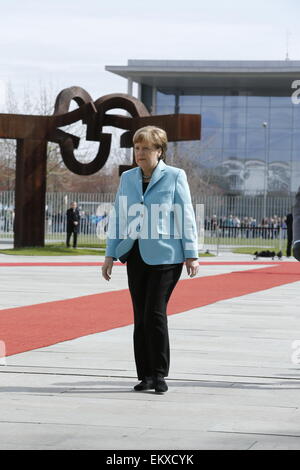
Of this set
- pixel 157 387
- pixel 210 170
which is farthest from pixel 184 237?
pixel 210 170

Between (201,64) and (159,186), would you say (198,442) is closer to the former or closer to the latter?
(159,186)

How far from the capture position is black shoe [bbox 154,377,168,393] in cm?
657

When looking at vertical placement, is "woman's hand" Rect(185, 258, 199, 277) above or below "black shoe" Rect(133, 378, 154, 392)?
above

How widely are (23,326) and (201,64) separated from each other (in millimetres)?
72081

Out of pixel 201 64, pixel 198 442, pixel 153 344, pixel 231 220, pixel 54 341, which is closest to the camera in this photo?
pixel 198 442

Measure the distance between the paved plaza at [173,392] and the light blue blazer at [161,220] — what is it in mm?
935

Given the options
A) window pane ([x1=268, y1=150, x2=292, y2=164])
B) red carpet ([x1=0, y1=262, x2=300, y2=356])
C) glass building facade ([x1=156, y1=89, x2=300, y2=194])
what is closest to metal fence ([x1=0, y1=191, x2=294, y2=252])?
red carpet ([x1=0, y1=262, x2=300, y2=356])

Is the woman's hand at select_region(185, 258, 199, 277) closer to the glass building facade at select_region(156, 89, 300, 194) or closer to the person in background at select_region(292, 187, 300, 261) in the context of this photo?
the person in background at select_region(292, 187, 300, 261)

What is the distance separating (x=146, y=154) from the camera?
266 inches

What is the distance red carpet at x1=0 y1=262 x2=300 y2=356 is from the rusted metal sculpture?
1286cm

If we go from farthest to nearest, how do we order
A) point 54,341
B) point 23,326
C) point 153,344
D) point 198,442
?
point 23,326 → point 54,341 → point 153,344 → point 198,442

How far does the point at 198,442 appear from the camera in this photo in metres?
5.05

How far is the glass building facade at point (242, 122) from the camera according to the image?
82312mm

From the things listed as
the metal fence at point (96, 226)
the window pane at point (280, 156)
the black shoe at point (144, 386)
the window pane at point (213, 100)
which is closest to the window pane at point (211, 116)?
the window pane at point (213, 100)
